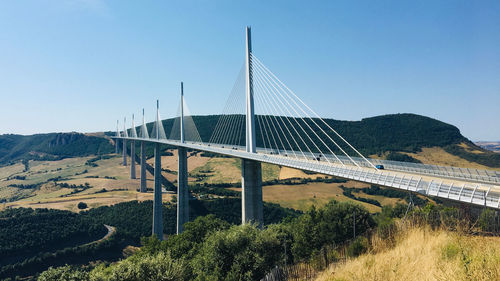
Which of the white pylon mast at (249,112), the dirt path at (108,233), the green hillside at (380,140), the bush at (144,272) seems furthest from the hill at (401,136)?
the bush at (144,272)

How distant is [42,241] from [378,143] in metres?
143

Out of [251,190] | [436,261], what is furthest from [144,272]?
[251,190]

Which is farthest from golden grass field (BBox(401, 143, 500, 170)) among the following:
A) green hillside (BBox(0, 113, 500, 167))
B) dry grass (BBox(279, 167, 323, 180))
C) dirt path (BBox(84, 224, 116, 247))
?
dirt path (BBox(84, 224, 116, 247))

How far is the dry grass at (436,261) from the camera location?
7.56 m

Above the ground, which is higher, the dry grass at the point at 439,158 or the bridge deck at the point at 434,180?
the bridge deck at the point at 434,180

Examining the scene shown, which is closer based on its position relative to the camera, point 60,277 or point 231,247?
point 60,277

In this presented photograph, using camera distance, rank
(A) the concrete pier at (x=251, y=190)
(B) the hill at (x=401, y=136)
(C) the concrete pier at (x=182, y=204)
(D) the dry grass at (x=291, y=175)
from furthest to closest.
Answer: (B) the hill at (x=401, y=136), (D) the dry grass at (x=291, y=175), (C) the concrete pier at (x=182, y=204), (A) the concrete pier at (x=251, y=190)

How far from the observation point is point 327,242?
90.0 feet

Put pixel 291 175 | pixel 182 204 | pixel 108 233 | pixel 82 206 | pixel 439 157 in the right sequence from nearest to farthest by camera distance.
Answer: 1. pixel 182 204
2. pixel 108 233
3. pixel 82 206
4. pixel 291 175
5. pixel 439 157

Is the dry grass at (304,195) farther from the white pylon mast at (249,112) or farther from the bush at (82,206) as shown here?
the bush at (82,206)

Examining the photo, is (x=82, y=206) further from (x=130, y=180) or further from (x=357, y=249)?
(x=357, y=249)

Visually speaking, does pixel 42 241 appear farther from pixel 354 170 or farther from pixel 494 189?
pixel 494 189

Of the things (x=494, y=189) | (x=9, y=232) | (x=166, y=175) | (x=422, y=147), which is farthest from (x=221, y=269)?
(x=422, y=147)

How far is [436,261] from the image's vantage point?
9.41m
